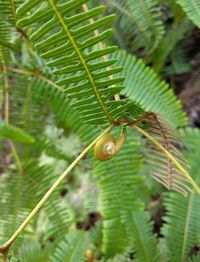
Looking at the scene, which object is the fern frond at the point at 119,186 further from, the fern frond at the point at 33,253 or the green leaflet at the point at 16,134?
the green leaflet at the point at 16,134

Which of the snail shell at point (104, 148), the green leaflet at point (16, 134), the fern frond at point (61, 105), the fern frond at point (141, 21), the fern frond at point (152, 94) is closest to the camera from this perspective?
the green leaflet at point (16, 134)

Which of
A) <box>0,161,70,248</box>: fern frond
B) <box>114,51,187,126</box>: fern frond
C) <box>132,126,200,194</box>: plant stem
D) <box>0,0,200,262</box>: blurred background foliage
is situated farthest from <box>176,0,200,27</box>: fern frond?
<box>0,161,70,248</box>: fern frond

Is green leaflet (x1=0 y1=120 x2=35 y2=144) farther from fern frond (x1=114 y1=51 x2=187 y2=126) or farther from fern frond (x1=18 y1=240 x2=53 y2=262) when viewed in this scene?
fern frond (x1=18 y1=240 x2=53 y2=262)

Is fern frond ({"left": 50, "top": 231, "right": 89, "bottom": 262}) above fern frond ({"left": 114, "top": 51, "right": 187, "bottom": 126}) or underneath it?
underneath

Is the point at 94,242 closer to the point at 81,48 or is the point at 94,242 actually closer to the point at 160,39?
the point at 160,39

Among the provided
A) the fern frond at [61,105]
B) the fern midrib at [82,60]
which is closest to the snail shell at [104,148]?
the fern midrib at [82,60]

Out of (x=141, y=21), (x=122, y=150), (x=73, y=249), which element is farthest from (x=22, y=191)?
(x=141, y=21)
